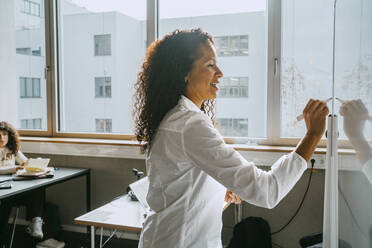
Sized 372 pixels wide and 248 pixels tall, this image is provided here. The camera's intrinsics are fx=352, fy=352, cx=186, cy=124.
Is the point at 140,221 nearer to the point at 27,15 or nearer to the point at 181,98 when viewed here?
the point at 181,98

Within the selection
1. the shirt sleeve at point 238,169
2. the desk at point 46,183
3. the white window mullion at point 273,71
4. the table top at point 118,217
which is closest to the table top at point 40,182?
the desk at point 46,183

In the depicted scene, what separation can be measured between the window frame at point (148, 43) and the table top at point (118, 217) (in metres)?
0.81

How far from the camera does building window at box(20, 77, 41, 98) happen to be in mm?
3471

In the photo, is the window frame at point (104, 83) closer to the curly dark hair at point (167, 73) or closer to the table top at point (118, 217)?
the table top at point (118, 217)

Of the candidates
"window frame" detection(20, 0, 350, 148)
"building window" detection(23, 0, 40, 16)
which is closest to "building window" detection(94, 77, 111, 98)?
"window frame" detection(20, 0, 350, 148)

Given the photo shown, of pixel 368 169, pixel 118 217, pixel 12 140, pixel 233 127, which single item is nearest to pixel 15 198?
pixel 12 140

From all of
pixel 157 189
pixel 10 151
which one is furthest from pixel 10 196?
pixel 157 189

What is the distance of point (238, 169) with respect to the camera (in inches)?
36.6

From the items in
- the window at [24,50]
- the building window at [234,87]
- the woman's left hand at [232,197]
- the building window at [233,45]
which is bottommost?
the woman's left hand at [232,197]

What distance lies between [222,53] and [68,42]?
154 centimetres

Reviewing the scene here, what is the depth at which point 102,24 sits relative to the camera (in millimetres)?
3209

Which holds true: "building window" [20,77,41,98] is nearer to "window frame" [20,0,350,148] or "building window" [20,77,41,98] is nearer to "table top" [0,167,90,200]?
"window frame" [20,0,350,148]

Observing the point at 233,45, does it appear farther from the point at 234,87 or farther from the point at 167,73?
the point at 167,73

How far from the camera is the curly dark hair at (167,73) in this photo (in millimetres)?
1108
